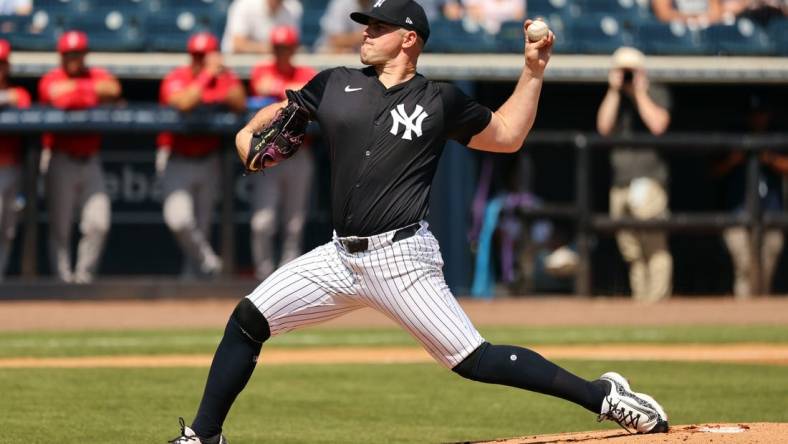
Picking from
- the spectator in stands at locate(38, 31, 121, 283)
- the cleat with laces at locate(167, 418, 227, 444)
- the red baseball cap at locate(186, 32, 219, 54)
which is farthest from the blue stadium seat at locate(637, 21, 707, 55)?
the cleat with laces at locate(167, 418, 227, 444)

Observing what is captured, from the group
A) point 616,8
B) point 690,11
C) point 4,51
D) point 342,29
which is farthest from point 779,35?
point 4,51

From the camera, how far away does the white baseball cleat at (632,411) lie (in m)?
4.92

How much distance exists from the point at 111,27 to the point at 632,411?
9160 millimetres

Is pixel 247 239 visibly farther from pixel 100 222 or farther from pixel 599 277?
pixel 599 277

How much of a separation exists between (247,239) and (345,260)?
7.53m

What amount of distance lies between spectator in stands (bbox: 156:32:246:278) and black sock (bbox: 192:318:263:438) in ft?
22.5

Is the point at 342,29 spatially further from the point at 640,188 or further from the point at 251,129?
the point at 251,129

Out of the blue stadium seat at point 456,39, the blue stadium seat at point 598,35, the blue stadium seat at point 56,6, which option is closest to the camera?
the blue stadium seat at point 456,39

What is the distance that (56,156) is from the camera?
11.7 m

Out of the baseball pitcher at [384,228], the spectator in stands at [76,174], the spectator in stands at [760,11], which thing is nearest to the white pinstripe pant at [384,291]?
the baseball pitcher at [384,228]

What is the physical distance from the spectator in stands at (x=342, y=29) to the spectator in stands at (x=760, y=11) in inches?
147

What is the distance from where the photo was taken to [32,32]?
12.8 meters

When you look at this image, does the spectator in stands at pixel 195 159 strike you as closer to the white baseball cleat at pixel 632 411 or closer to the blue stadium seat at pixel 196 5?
the blue stadium seat at pixel 196 5

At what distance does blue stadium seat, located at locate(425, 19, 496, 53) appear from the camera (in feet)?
43.2
